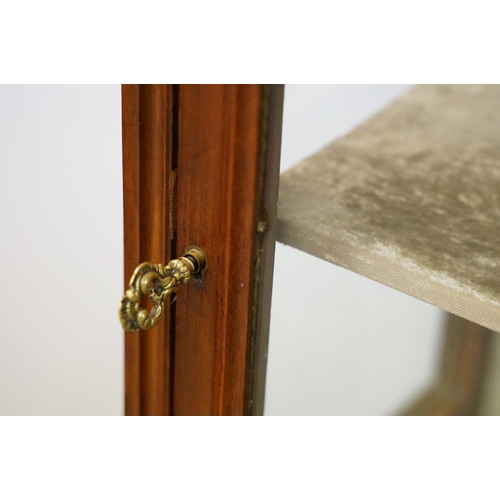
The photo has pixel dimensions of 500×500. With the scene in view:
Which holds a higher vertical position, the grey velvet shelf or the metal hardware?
the grey velvet shelf

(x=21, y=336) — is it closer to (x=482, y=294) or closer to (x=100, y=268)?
(x=100, y=268)

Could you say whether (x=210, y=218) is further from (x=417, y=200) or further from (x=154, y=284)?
(x=417, y=200)

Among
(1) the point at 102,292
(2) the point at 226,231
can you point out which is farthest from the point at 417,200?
(1) the point at 102,292

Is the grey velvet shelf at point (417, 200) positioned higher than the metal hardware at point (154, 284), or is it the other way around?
the grey velvet shelf at point (417, 200)

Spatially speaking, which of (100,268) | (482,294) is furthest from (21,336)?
(482,294)

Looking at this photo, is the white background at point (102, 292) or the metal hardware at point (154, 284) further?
the white background at point (102, 292)
